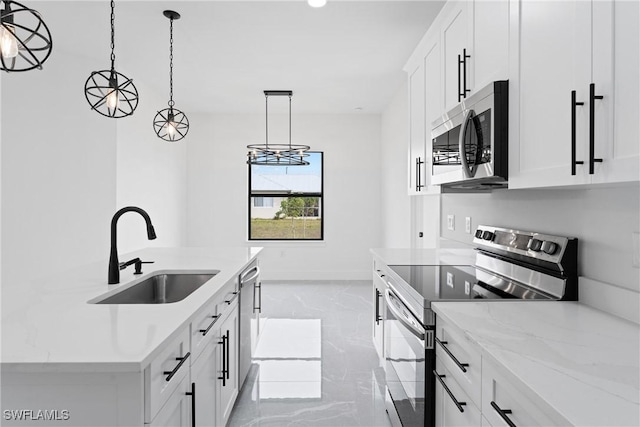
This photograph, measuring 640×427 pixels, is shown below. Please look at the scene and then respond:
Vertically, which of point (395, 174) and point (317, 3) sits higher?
point (317, 3)

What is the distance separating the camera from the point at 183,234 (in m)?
6.56

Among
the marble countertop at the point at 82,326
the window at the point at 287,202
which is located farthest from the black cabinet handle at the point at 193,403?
the window at the point at 287,202

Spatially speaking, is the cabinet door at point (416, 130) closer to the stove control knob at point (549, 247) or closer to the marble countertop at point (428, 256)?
the marble countertop at point (428, 256)

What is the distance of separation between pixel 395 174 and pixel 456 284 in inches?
145

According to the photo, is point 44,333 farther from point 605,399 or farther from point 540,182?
point 540,182

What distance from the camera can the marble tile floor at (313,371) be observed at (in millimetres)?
2418

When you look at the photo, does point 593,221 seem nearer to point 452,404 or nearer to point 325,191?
point 452,404

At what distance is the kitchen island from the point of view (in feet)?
3.37

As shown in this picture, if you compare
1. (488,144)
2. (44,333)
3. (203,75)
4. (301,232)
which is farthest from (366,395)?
(301,232)

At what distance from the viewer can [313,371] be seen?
3051 mm

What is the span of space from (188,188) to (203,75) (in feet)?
8.15

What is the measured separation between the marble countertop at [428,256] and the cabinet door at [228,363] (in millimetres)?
1003

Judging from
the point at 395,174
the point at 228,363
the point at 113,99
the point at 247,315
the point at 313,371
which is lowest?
the point at 313,371

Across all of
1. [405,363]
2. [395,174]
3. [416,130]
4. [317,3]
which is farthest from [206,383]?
[395,174]
